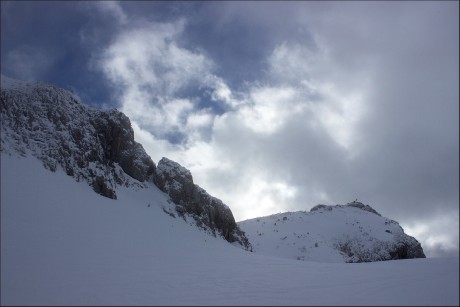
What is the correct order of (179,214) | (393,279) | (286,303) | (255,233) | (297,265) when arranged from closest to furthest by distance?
(286,303) → (393,279) → (297,265) → (179,214) → (255,233)

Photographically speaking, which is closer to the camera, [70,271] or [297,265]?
[70,271]

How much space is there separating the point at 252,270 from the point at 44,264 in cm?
728

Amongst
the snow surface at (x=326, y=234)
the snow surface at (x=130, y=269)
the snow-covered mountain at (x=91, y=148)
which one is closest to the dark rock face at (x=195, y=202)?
the snow-covered mountain at (x=91, y=148)

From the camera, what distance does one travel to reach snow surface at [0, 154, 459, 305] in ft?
31.2

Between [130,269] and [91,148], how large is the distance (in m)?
13.1

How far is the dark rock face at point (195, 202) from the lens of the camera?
2811 cm

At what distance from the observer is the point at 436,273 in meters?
11.2

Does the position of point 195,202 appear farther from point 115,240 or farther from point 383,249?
point 383,249

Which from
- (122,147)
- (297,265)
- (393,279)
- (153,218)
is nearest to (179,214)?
(153,218)

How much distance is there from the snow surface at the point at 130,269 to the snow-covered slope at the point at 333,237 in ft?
58.6

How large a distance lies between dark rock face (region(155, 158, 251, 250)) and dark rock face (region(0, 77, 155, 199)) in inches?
56.6

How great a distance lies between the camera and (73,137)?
22641 millimetres

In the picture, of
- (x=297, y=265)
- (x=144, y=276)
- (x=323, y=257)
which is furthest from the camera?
(x=323, y=257)

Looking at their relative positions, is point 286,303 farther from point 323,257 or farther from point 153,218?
point 323,257
